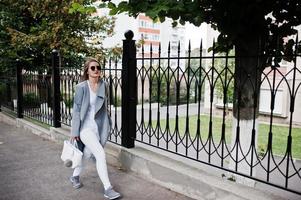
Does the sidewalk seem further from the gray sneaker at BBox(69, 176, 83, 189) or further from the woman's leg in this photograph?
the woman's leg

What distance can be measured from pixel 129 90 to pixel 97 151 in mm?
1204

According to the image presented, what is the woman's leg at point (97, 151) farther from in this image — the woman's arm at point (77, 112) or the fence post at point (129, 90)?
the fence post at point (129, 90)

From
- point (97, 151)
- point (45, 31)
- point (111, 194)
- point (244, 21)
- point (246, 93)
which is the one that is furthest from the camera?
point (45, 31)

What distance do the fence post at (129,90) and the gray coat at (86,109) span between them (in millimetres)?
614

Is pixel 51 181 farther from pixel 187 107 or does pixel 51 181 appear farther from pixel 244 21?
pixel 244 21

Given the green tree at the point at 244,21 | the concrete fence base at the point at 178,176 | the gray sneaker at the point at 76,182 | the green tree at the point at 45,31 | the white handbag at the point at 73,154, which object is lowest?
the gray sneaker at the point at 76,182

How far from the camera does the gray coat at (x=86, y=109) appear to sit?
4242mm

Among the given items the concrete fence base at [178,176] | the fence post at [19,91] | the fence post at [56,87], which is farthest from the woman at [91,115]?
the fence post at [19,91]

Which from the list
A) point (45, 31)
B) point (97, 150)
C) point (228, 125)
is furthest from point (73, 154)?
point (228, 125)

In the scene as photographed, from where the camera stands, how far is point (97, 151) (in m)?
4.14

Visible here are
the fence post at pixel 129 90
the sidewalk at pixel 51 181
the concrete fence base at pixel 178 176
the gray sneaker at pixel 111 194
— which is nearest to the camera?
the concrete fence base at pixel 178 176

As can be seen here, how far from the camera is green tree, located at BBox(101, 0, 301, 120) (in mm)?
3275

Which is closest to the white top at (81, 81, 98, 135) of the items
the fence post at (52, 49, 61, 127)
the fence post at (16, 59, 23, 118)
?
the fence post at (52, 49, 61, 127)

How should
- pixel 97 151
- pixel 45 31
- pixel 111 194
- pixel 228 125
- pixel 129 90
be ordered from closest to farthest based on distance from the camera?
pixel 111 194
pixel 97 151
pixel 129 90
pixel 45 31
pixel 228 125
